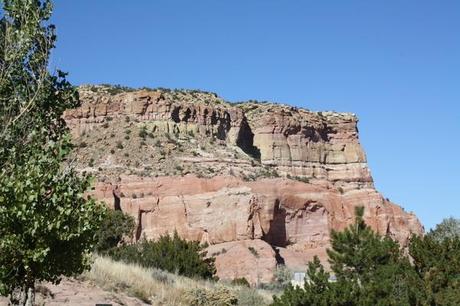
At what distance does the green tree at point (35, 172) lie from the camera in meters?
8.99

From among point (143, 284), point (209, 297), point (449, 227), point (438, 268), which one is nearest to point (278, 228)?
point (449, 227)

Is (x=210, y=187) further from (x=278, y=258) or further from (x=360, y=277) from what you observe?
(x=360, y=277)

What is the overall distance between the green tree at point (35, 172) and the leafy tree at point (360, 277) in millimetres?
8996

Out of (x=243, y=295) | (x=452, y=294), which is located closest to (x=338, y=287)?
(x=452, y=294)

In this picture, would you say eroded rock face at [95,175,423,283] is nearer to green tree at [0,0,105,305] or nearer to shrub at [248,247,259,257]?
shrub at [248,247,259,257]

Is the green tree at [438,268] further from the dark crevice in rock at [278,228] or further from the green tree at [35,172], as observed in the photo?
the dark crevice in rock at [278,228]

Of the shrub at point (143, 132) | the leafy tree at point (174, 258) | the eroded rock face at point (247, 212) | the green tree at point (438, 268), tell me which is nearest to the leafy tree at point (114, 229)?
the leafy tree at point (174, 258)

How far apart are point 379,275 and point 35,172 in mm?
15664

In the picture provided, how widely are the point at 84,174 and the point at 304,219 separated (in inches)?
2685

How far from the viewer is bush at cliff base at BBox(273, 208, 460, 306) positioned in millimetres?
18031

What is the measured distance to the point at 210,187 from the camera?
73688 millimetres

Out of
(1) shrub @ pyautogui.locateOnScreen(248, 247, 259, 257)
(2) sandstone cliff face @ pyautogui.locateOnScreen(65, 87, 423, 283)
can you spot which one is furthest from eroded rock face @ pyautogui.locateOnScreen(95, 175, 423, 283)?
(1) shrub @ pyautogui.locateOnScreen(248, 247, 259, 257)

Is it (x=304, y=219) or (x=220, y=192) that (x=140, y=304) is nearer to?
(x=220, y=192)

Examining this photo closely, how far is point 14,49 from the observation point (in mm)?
10555
